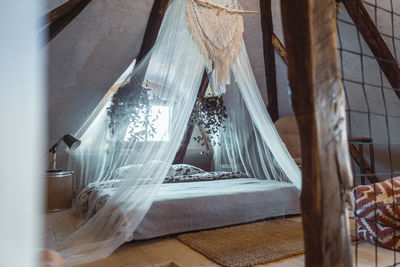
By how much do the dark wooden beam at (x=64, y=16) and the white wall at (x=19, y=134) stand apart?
238 centimetres

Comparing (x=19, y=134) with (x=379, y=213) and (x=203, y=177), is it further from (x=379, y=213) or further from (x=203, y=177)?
(x=203, y=177)

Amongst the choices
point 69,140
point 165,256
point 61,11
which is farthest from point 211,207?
point 61,11

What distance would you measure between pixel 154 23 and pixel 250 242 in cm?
255

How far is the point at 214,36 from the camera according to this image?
9.79 feet

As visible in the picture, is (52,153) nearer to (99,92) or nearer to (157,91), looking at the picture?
(99,92)

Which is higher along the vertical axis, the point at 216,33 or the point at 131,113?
the point at 216,33

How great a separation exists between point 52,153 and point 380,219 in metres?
3.96

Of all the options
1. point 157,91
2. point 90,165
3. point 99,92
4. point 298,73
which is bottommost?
point 90,165

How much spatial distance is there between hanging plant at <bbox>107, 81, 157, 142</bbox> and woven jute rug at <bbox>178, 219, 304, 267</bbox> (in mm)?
1020

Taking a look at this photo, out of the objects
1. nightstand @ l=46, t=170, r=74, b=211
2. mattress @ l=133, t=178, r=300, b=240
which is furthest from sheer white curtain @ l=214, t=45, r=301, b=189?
nightstand @ l=46, t=170, r=74, b=211

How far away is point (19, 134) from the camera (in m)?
0.44

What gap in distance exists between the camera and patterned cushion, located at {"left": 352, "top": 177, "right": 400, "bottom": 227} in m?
2.14

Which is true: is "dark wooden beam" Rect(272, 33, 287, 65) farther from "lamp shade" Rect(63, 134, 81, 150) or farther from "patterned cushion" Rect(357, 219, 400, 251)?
"lamp shade" Rect(63, 134, 81, 150)

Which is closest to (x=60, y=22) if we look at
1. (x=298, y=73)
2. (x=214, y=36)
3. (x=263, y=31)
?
(x=214, y=36)
